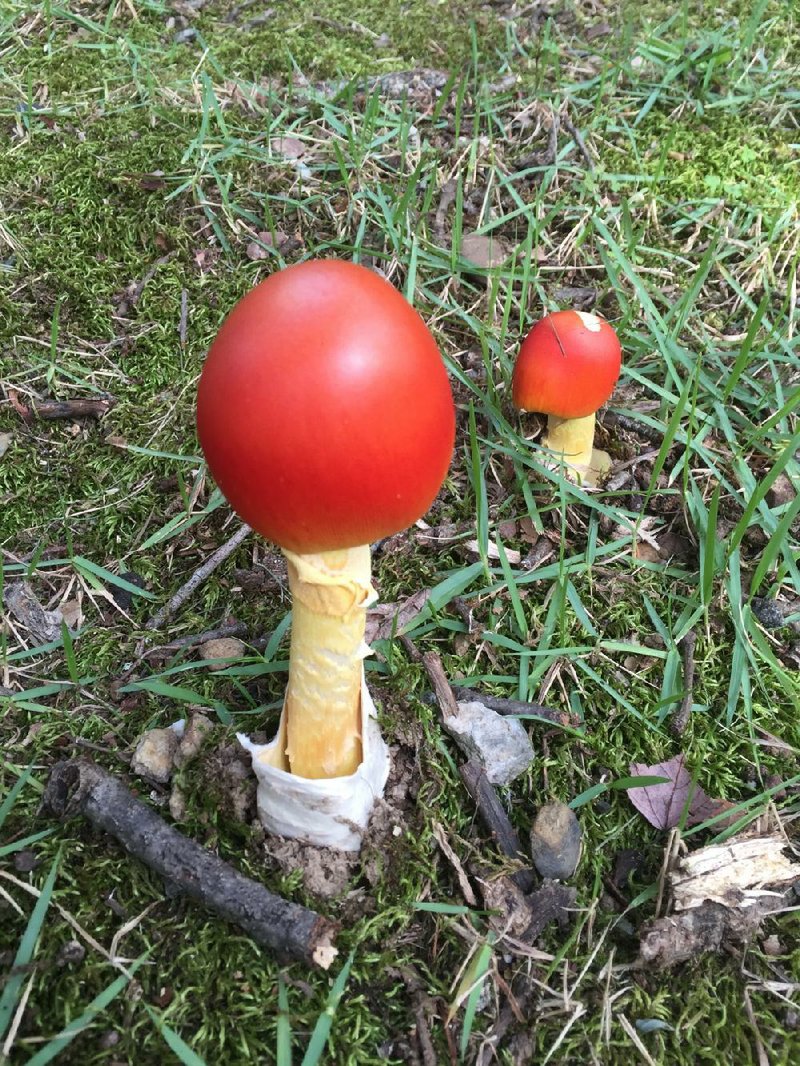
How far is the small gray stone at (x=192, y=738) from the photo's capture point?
7.45 ft

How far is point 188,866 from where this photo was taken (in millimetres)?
1979

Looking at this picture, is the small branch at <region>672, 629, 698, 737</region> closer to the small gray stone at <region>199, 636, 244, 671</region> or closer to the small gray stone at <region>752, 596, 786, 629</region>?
the small gray stone at <region>752, 596, 786, 629</region>

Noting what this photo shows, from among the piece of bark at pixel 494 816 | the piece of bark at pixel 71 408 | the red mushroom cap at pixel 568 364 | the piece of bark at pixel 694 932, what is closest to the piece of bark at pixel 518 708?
the piece of bark at pixel 494 816

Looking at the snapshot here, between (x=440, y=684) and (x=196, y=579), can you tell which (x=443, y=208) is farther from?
(x=440, y=684)

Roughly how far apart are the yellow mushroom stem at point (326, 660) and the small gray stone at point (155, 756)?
414 mm

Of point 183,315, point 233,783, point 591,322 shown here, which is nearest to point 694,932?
point 233,783

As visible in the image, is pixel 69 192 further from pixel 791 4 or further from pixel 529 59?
pixel 791 4

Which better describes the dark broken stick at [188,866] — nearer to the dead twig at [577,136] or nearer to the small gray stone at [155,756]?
the small gray stone at [155,756]

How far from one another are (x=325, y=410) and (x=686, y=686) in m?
1.75

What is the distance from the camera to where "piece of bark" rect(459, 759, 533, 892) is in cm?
219

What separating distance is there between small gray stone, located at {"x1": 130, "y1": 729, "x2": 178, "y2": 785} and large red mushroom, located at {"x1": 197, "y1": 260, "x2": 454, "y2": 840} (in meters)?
0.94

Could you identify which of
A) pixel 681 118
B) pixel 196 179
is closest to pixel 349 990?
pixel 196 179

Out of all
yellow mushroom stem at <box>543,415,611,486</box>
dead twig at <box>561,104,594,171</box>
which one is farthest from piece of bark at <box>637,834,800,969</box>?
dead twig at <box>561,104,594,171</box>

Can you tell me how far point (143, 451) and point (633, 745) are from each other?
84.0 inches
